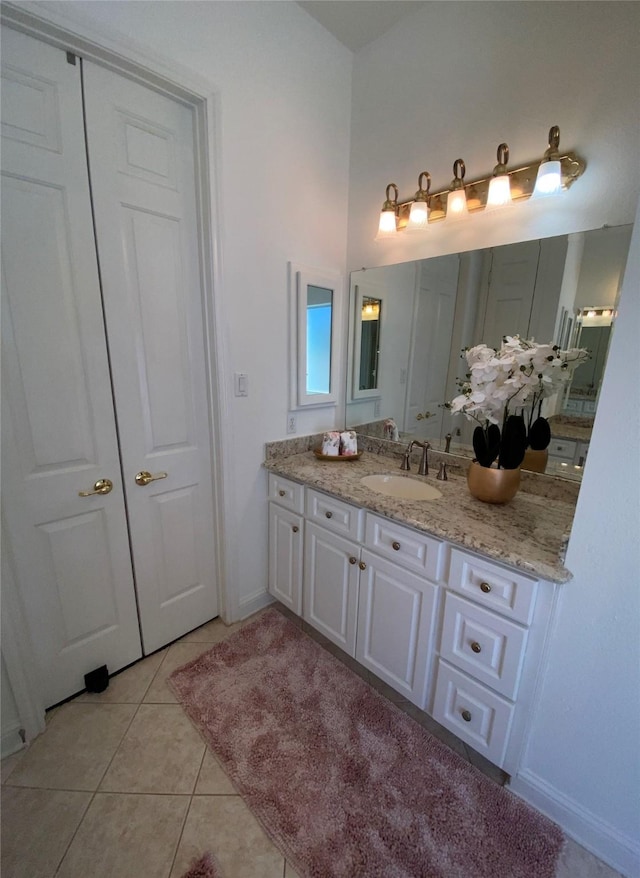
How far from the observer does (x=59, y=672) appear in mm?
1452

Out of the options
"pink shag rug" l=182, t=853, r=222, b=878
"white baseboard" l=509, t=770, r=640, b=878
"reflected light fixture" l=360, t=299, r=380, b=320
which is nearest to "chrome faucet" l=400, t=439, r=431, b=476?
"reflected light fixture" l=360, t=299, r=380, b=320

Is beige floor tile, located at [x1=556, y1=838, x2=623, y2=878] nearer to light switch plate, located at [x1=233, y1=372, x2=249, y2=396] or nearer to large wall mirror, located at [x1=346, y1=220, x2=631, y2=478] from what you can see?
large wall mirror, located at [x1=346, y1=220, x2=631, y2=478]

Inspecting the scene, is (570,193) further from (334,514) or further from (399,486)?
(334,514)

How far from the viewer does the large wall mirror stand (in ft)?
4.35

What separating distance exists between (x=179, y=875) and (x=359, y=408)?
1984 millimetres

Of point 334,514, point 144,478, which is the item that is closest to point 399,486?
point 334,514

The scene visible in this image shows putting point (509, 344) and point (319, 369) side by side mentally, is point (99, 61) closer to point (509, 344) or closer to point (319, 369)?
point (319, 369)

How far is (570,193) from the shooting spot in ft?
4.32

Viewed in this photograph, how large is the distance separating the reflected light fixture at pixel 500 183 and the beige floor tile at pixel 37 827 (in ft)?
8.65

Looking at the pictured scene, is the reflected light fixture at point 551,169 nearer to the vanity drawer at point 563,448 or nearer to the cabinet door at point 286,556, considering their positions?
the vanity drawer at point 563,448

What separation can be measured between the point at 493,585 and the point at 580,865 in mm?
832

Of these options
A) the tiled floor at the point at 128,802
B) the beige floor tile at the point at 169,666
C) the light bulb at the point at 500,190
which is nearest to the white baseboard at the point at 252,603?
the beige floor tile at the point at 169,666

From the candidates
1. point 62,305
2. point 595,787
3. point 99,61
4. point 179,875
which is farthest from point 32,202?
point 595,787

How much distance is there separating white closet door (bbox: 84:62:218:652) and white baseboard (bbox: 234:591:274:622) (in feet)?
0.79
